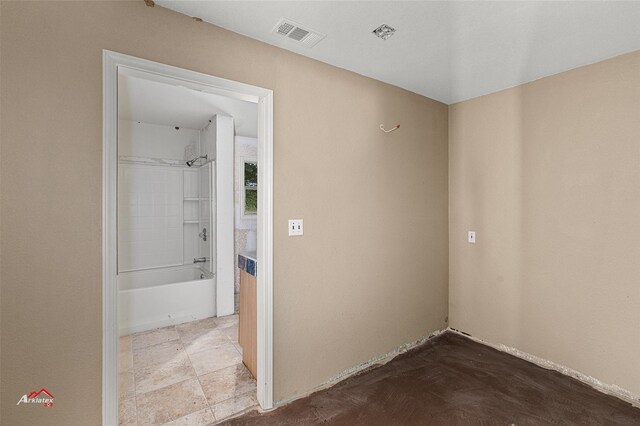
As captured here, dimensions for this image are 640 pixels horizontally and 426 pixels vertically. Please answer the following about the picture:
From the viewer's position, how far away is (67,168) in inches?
53.1

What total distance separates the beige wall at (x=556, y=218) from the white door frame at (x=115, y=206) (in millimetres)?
2111

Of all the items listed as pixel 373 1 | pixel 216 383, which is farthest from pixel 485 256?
pixel 216 383

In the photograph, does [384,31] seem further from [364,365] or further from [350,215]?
[364,365]

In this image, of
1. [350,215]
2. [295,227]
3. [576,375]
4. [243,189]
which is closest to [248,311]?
[295,227]

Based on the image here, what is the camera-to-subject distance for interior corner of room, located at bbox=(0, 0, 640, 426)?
134cm

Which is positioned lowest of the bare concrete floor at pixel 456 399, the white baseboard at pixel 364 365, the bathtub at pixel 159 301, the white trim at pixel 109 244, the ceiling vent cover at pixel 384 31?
the bare concrete floor at pixel 456 399

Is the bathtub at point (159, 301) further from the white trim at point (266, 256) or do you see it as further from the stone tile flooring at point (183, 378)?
the white trim at point (266, 256)

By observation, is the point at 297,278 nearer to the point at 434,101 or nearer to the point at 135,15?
the point at 135,15

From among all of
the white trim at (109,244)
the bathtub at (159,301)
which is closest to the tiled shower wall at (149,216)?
the bathtub at (159,301)

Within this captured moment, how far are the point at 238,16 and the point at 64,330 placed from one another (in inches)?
71.9

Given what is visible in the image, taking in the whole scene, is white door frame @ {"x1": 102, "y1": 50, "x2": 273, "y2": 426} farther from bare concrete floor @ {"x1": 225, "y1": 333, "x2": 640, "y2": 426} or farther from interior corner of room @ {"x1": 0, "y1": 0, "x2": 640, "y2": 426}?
bare concrete floor @ {"x1": 225, "y1": 333, "x2": 640, "y2": 426}

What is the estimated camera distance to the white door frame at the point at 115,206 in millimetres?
1422

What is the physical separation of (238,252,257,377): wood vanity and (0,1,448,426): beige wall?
0.40m

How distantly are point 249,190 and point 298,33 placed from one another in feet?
9.28
